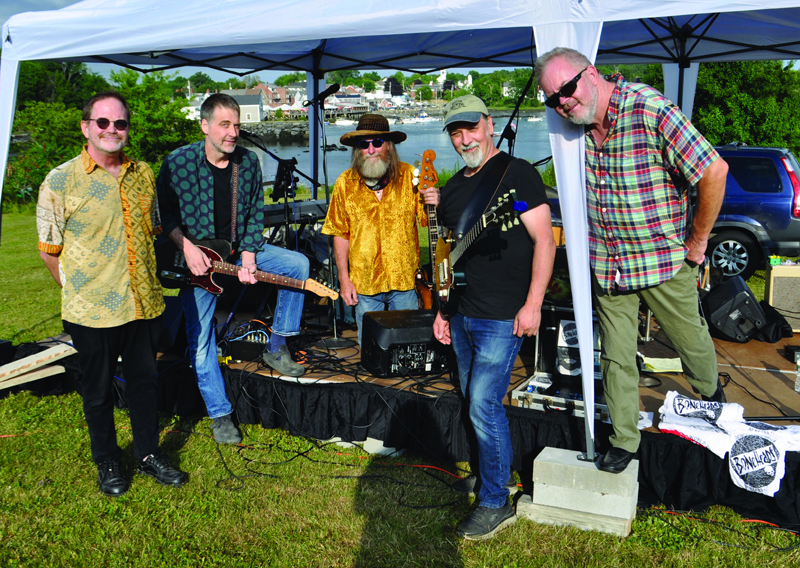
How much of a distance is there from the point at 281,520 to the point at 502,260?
5.67ft

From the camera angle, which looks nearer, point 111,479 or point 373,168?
point 111,479

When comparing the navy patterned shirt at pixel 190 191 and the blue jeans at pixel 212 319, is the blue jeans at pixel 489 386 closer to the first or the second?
the blue jeans at pixel 212 319

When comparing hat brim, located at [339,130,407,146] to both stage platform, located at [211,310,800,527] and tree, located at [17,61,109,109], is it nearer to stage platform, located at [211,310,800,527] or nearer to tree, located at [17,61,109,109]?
stage platform, located at [211,310,800,527]

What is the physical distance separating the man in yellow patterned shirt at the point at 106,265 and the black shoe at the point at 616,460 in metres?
2.25

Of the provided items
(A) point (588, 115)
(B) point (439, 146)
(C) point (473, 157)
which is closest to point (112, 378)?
(C) point (473, 157)

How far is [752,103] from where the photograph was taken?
1207 cm

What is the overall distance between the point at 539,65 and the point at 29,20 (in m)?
2.87

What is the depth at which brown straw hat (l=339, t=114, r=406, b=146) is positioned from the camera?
378cm

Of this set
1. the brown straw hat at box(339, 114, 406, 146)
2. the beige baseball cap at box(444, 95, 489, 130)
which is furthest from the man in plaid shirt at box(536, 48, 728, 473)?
the brown straw hat at box(339, 114, 406, 146)

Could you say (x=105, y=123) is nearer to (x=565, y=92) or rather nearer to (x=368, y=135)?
(x=368, y=135)

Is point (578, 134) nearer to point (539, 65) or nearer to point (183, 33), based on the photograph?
point (539, 65)

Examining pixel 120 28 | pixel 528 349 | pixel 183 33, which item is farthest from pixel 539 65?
pixel 528 349

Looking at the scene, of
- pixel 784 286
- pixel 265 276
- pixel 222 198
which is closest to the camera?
pixel 222 198

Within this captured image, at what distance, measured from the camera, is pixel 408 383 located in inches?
158
